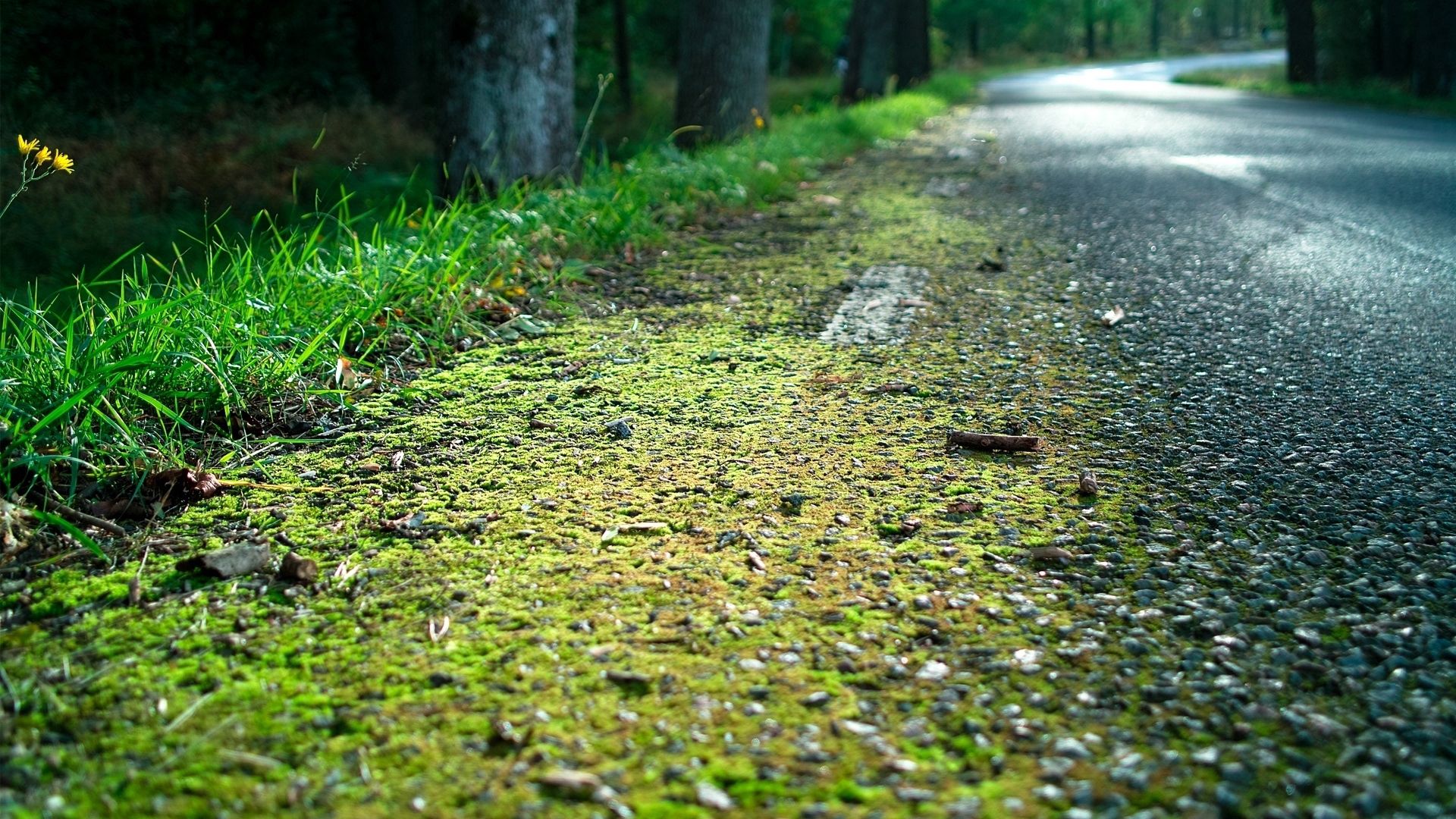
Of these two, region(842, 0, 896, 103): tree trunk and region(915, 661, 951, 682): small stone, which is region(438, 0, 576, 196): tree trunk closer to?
region(915, 661, 951, 682): small stone

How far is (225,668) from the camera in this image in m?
1.48

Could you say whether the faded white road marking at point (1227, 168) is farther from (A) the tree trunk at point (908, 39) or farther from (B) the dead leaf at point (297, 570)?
(A) the tree trunk at point (908, 39)

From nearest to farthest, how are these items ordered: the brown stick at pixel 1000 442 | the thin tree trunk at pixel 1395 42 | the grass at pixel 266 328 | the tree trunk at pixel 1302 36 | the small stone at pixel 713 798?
the small stone at pixel 713 798, the grass at pixel 266 328, the brown stick at pixel 1000 442, the thin tree trunk at pixel 1395 42, the tree trunk at pixel 1302 36

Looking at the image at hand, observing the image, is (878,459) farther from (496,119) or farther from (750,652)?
(496,119)

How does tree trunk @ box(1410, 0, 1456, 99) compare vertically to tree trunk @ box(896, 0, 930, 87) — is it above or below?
below

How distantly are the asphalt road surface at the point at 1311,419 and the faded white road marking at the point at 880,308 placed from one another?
70 centimetres

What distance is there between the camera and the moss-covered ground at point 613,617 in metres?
1.27

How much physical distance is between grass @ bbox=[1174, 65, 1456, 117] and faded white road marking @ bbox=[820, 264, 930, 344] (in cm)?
1368

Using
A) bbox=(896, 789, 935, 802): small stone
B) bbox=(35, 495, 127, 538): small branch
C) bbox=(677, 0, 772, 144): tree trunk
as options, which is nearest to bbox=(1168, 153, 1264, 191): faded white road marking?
bbox=(677, 0, 772, 144): tree trunk

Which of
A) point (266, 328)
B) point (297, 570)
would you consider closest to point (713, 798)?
point (297, 570)

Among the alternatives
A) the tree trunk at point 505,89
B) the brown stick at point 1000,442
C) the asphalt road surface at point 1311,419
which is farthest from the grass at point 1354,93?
the brown stick at point 1000,442

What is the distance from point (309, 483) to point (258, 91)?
59.1 feet

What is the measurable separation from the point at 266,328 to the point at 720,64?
708 centimetres

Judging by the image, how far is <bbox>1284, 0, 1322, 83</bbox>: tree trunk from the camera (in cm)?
2162
